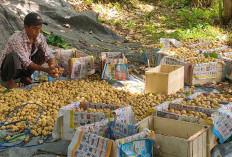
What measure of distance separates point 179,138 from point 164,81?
205 centimetres

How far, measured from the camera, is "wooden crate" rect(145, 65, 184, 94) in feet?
14.7

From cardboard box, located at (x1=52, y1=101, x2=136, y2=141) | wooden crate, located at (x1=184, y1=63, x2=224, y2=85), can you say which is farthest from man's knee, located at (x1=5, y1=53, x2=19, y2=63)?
wooden crate, located at (x1=184, y1=63, x2=224, y2=85)

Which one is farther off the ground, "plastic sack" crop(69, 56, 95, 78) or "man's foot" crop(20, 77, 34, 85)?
"plastic sack" crop(69, 56, 95, 78)

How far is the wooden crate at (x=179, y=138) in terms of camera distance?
2457 mm

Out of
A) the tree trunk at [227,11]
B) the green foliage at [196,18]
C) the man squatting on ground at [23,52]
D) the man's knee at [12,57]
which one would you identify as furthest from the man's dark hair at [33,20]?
the tree trunk at [227,11]

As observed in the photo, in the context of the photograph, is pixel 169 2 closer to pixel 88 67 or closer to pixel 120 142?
pixel 88 67

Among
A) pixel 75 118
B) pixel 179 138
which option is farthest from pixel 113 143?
pixel 75 118

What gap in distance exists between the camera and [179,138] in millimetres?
2484

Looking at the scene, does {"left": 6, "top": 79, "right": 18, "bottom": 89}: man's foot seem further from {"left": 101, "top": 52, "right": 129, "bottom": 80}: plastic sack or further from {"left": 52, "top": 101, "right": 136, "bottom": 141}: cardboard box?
{"left": 52, "top": 101, "right": 136, "bottom": 141}: cardboard box

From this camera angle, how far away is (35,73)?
195 inches

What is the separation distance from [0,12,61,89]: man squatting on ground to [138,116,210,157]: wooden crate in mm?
1802

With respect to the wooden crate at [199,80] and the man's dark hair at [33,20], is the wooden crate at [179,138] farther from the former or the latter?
the wooden crate at [199,80]

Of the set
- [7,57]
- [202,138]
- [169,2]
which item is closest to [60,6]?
[7,57]

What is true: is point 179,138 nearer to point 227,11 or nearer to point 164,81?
point 164,81
